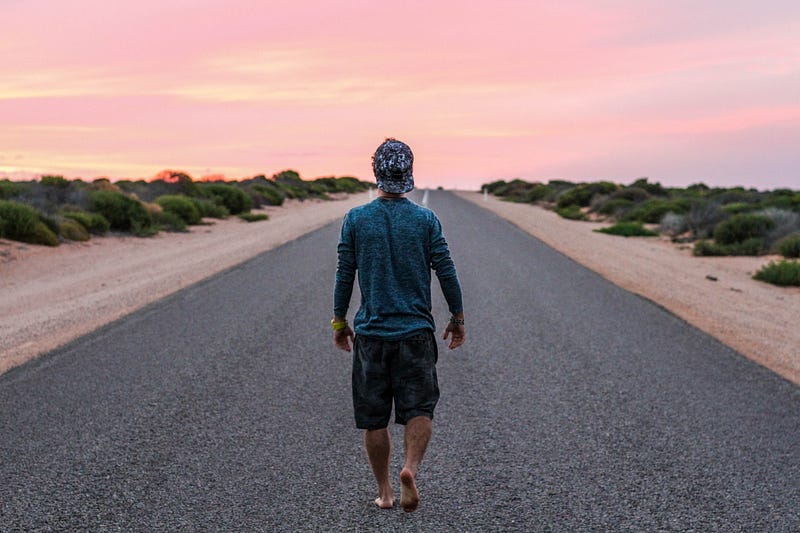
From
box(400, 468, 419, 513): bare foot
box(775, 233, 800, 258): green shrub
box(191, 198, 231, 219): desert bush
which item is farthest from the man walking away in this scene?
box(191, 198, 231, 219): desert bush

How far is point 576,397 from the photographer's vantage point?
249 inches

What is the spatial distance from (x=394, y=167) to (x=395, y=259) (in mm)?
462

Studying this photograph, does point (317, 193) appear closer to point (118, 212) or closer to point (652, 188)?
point (652, 188)

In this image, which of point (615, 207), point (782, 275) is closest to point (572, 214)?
point (615, 207)

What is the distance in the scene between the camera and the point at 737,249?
20766 mm

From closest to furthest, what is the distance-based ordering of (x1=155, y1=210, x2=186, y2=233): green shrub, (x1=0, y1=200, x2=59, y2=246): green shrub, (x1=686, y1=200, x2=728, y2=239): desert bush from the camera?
(x1=0, y1=200, x2=59, y2=246): green shrub → (x1=686, y1=200, x2=728, y2=239): desert bush → (x1=155, y1=210, x2=186, y2=233): green shrub

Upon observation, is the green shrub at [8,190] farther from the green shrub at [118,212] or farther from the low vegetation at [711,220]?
the low vegetation at [711,220]

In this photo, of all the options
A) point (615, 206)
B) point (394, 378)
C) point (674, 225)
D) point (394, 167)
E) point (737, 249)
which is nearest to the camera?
point (394, 167)

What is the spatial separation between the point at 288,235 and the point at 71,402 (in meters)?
17.2

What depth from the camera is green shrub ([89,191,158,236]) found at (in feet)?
80.6

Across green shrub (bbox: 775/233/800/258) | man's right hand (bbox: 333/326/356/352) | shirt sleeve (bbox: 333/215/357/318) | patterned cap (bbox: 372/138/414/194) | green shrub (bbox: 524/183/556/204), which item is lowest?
green shrub (bbox: 524/183/556/204)

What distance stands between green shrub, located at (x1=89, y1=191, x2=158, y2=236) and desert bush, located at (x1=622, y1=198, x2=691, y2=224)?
20.4 metres

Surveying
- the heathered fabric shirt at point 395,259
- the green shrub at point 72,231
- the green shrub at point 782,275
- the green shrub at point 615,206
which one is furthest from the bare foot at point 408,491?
the green shrub at point 615,206

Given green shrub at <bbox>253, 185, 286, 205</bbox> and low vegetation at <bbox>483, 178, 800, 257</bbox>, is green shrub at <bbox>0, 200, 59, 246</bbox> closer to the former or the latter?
low vegetation at <bbox>483, 178, 800, 257</bbox>
